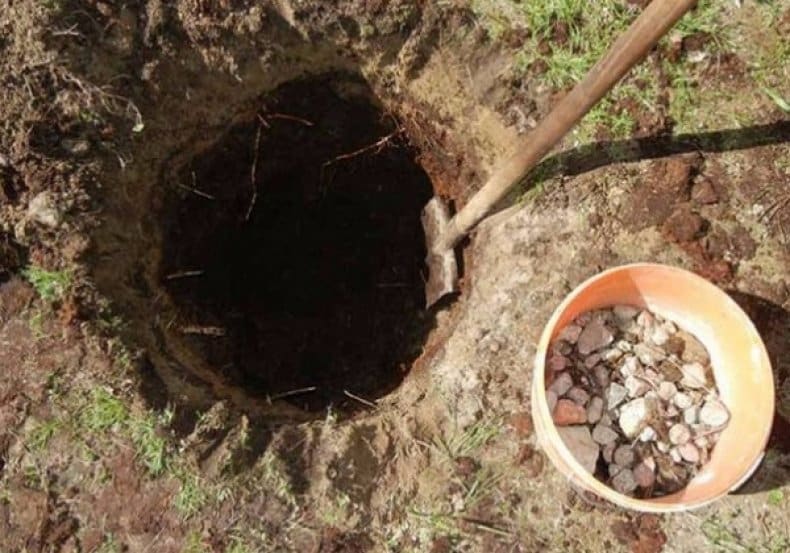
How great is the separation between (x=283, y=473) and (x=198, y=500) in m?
0.22

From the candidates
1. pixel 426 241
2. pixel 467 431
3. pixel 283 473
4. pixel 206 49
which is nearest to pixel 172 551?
pixel 283 473

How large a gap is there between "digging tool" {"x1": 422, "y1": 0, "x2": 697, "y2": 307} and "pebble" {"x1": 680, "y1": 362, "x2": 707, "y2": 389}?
0.69 m

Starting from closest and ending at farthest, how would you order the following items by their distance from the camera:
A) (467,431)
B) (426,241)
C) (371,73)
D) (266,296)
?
(467,431) < (371,73) < (426,241) < (266,296)

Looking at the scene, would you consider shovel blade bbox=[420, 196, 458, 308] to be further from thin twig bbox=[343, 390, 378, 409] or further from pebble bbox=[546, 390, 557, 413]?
pebble bbox=[546, 390, 557, 413]

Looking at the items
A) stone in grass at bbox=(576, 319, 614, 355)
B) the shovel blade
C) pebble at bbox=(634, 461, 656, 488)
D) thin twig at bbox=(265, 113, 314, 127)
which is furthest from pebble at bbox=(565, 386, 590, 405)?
thin twig at bbox=(265, 113, 314, 127)

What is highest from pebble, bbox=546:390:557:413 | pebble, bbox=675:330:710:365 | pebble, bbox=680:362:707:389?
pebble, bbox=675:330:710:365

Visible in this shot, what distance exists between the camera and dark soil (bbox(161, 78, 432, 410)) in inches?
98.3

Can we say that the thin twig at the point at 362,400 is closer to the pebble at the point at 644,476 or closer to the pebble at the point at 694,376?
the pebble at the point at 644,476

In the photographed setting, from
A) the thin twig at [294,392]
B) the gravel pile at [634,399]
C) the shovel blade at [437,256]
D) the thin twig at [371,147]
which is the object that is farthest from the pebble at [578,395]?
the thin twig at [371,147]

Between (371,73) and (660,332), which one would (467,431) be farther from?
(371,73)

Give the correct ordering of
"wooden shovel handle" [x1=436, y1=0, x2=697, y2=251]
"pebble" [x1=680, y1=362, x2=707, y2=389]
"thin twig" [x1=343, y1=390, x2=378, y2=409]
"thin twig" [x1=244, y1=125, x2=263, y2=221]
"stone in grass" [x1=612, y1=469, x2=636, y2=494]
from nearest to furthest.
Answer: "wooden shovel handle" [x1=436, y1=0, x2=697, y2=251], "stone in grass" [x1=612, y1=469, x2=636, y2=494], "pebble" [x1=680, y1=362, x2=707, y2=389], "thin twig" [x1=343, y1=390, x2=378, y2=409], "thin twig" [x1=244, y1=125, x2=263, y2=221]

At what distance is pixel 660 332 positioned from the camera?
7.02ft

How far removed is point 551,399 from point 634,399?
0.74ft

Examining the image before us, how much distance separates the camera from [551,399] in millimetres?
2045
